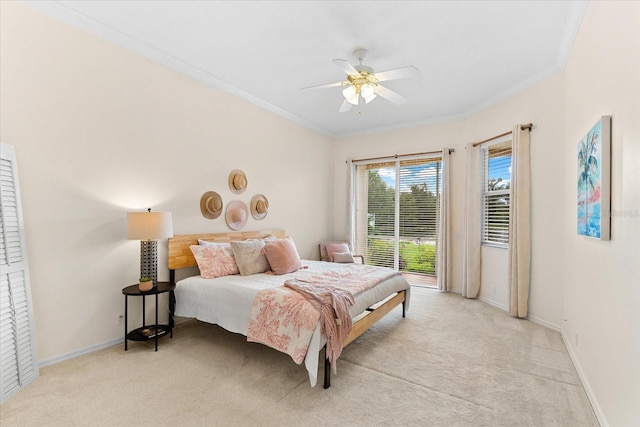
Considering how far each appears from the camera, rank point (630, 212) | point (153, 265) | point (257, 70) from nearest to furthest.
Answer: point (630, 212)
point (153, 265)
point (257, 70)

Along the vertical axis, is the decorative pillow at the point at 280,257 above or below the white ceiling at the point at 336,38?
below

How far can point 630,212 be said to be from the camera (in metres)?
1.57

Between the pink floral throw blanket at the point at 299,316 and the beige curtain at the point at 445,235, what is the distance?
112 inches

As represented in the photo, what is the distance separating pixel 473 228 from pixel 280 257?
3094 mm

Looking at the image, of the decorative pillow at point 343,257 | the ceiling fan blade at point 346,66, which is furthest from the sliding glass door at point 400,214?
the ceiling fan blade at point 346,66

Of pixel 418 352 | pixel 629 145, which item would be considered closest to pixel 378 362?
pixel 418 352

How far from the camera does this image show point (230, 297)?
284cm

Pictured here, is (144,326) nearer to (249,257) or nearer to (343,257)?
(249,257)

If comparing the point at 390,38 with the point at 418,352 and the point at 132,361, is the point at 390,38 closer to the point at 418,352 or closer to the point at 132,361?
the point at 418,352

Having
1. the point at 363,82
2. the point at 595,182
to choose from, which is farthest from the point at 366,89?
the point at 595,182

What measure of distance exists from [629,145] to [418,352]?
7.35 feet

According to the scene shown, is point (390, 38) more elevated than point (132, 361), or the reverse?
point (390, 38)

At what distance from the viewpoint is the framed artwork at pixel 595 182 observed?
185cm

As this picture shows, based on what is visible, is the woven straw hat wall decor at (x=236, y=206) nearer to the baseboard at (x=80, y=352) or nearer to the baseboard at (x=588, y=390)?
the baseboard at (x=80, y=352)
